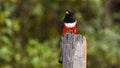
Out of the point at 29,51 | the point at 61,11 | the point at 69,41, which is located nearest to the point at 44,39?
the point at 61,11

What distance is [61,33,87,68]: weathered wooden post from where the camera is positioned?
318 centimetres

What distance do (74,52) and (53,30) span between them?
5075mm

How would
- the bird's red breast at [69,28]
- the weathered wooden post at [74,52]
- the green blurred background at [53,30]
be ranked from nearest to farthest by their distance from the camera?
1. the weathered wooden post at [74,52]
2. the bird's red breast at [69,28]
3. the green blurred background at [53,30]

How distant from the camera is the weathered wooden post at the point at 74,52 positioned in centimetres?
318

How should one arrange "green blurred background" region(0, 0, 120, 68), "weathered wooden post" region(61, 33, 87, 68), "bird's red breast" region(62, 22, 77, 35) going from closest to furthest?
"weathered wooden post" region(61, 33, 87, 68)
"bird's red breast" region(62, 22, 77, 35)
"green blurred background" region(0, 0, 120, 68)

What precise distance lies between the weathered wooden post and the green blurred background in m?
3.97

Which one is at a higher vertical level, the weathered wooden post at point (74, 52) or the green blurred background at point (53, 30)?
the green blurred background at point (53, 30)

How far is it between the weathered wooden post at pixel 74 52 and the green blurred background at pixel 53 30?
3.97 meters

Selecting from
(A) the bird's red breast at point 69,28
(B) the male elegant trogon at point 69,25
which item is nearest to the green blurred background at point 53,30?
(B) the male elegant trogon at point 69,25

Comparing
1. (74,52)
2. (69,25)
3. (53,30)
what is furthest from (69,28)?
(53,30)

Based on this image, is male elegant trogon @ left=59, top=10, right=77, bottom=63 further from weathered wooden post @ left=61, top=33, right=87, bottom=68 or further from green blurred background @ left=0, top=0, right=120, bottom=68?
green blurred background @ left=0, top=0, right=120, bottom=68

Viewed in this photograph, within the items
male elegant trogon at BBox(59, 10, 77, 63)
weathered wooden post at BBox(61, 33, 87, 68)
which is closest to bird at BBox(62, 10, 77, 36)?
male elegant trogon at BBox(59, 10, 77, 63)

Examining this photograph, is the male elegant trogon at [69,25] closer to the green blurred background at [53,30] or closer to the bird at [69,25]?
the bird at [69,25]

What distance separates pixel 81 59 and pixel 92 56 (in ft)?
15.9
